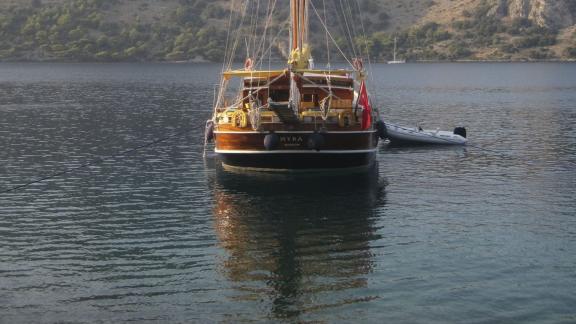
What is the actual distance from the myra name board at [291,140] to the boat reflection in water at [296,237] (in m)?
1.86

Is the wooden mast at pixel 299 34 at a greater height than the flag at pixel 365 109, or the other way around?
the wooden mast at pixel 299 34

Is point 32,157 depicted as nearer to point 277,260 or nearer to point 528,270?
point 277,260

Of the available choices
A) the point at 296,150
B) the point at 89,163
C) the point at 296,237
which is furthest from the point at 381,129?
the point at 296,237

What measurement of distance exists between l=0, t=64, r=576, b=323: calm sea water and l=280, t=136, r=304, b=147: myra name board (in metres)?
1.90

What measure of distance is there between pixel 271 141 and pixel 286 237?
10.8 metres

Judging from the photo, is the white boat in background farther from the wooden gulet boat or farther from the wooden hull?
the wooden hull

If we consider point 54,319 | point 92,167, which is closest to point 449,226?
point 54,319

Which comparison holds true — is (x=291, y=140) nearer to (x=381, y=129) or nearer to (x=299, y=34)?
(x=299, y=34)

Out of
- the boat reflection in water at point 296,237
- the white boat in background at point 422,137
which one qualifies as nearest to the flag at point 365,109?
the boat reflection in water at point 296,237

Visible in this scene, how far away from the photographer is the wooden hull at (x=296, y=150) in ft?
124

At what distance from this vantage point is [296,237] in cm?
2748

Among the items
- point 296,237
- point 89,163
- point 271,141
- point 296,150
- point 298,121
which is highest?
point 298,121

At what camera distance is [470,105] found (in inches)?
3435

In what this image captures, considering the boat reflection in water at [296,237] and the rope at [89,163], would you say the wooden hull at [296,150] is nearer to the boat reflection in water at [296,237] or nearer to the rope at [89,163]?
the boat reflection in water at [296,237]
